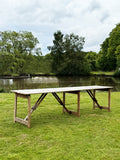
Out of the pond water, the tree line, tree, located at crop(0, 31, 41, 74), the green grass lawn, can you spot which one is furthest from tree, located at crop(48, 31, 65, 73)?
the green grass lawn

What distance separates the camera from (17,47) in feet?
146

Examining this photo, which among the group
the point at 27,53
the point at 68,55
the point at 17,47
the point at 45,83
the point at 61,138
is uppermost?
the point at 17,47

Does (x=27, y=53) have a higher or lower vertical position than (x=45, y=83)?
higher

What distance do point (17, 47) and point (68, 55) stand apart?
71.0 ft

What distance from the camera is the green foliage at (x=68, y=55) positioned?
60.8m

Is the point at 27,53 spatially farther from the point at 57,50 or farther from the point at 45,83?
the point at 57,50

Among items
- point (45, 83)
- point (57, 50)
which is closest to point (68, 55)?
point (57, 50)

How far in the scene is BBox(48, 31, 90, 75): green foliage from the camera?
6075 cm

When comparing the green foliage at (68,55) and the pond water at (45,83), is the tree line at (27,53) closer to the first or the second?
the green foliage at (68,55)

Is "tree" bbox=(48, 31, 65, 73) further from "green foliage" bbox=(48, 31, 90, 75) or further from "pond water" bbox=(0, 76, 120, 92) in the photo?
"pond water" bbox=(0, 76, 120, 92)

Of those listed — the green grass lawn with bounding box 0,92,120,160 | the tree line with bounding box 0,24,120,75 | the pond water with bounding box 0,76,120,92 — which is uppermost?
the tree line with bounding box 0,24,120,75

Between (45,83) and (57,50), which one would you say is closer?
(45,83)

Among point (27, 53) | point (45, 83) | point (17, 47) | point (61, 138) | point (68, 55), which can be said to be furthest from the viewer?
point (68, 55)

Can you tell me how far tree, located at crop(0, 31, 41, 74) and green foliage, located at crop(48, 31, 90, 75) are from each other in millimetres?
15762
